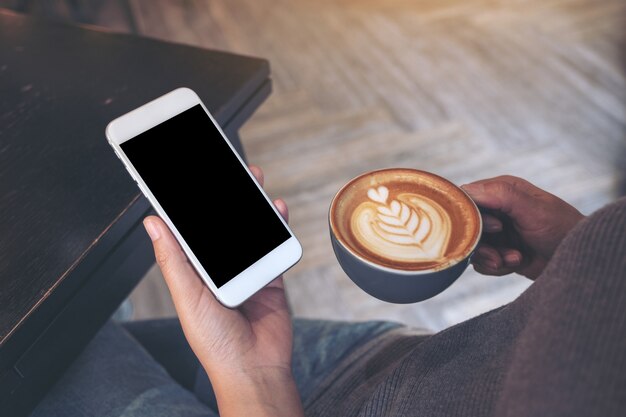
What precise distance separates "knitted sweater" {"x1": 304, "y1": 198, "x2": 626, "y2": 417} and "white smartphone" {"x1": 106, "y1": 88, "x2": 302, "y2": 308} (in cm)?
20

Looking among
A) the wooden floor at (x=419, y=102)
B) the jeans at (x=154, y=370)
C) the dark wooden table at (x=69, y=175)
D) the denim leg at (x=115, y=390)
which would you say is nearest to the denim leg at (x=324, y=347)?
the jeans at (x=154, y=370)

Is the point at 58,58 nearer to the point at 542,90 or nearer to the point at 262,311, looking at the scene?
the point at 262,311

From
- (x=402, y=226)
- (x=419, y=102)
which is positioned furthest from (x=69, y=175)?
(x=419, y=102)

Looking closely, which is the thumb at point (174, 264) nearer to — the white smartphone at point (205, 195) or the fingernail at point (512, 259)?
the white smartphone at point (205, 195)

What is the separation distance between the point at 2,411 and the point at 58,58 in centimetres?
48

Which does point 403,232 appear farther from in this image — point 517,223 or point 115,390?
point 115,390

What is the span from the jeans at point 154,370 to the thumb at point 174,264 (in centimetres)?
15

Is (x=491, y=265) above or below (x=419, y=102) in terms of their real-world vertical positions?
above

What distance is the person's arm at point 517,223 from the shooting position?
1.76 ft

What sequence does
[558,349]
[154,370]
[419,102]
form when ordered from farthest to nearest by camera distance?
[419,102] < [154,370] < [558,349]

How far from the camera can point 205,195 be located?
0.52 m

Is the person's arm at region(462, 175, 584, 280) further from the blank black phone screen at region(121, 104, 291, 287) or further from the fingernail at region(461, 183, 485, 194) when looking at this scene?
the blank black phone screen at region(121, 104, 291, 287)

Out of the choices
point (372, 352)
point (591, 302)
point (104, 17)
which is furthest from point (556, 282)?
point (104, 17)

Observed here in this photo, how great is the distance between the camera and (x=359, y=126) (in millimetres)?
1706
